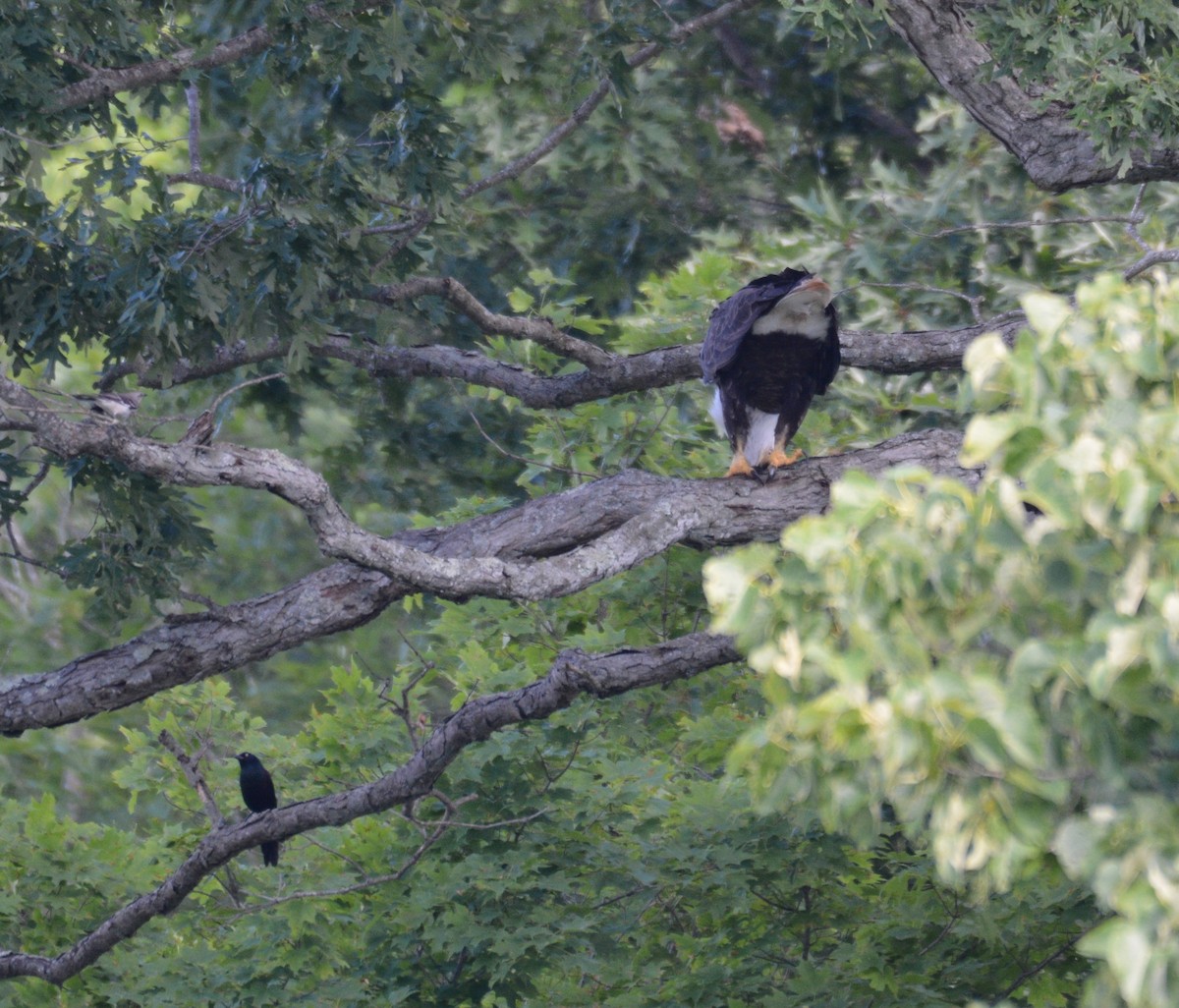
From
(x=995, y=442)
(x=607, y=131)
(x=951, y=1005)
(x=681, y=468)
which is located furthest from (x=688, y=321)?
(x=995, y=442)

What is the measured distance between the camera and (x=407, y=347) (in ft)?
16.1

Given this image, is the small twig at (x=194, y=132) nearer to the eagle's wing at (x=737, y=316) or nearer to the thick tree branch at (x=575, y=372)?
the thick tree branch at (x=575, y=372)

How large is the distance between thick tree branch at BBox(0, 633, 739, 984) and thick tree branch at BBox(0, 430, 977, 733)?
26 cm

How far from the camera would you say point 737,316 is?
15.7 ft

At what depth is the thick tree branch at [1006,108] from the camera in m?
3.99

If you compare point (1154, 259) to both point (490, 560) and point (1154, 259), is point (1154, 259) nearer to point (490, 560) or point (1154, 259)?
point (1154, 259)

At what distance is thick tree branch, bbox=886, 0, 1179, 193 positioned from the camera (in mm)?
3994

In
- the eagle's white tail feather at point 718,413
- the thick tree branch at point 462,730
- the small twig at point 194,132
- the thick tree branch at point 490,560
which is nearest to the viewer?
the thick tree branch at point 490,560

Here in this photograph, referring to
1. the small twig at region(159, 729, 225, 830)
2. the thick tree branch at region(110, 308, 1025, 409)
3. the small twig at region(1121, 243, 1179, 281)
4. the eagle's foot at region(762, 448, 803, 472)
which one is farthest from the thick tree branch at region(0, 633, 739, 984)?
the small twig at region(1121, 243, 1179, 281)

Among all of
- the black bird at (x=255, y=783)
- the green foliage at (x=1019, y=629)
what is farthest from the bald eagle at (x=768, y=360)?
the green foliage at (x=1019, y=629)

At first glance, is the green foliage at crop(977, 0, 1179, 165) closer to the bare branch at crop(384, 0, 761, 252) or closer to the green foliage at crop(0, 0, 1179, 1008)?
the green foliage at crop(0, 0, 1179, 1008)

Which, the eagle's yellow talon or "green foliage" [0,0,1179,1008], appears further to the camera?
the eagle's yellow talon

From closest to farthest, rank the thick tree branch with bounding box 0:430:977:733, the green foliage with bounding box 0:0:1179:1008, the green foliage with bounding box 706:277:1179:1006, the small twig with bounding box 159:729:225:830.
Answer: the green foliage with bounding box 706:277:1179:1006, the green foliage with bounding box 0:0:1179:1008, the thick tree branch with bounding box 0:430:977:733, the small twig with bounding box 159:729:225:830

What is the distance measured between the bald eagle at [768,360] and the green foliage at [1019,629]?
2.74 metres
